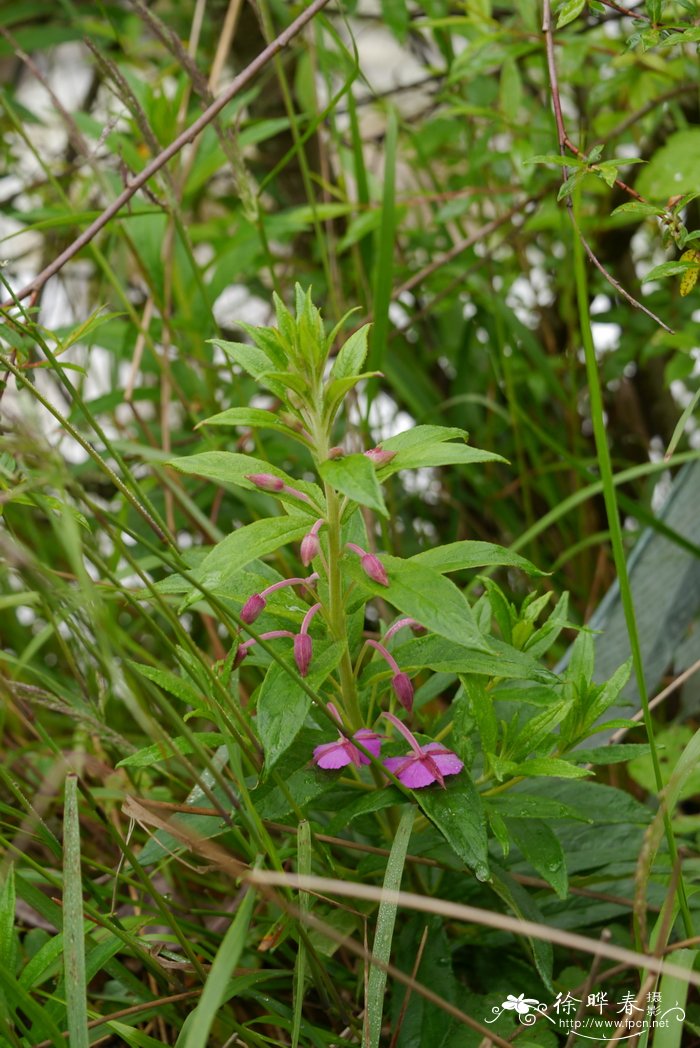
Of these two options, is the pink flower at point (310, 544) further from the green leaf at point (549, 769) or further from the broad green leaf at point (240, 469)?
the green leaf at point (549, 769)

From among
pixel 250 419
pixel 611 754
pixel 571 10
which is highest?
pixel 571 10

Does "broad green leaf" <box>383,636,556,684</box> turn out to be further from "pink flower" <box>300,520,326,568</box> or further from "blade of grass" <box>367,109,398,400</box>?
"blade of grass" <box>367,109,398,400</box>

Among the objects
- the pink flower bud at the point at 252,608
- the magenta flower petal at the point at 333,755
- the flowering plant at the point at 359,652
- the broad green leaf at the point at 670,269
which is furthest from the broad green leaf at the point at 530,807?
the broad green leaf at the point at 670,269

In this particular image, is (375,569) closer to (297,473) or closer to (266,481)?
(266,481)

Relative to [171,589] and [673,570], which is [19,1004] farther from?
[673,570]

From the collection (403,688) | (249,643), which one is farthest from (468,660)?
(249,643)

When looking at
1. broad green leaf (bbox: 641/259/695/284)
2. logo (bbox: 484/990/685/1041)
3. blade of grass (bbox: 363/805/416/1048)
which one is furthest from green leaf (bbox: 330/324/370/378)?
logo (bbox: 484/990/685/1041)

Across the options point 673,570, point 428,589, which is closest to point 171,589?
point 428,589
